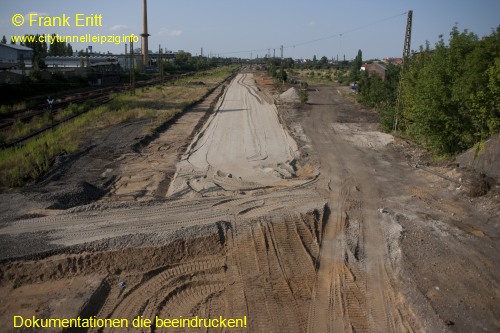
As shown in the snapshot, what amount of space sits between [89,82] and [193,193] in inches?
1857

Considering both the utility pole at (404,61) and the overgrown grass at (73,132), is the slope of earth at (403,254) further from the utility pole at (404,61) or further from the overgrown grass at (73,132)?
the overgrown grass at (73,132)

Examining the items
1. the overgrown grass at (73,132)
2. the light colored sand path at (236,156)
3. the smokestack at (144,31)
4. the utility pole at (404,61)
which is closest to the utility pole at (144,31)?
the smokestack at (144,31)

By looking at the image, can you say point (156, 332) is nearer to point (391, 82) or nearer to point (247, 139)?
point (247, 139)

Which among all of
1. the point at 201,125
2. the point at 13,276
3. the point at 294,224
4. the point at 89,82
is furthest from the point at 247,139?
the point at 89,82

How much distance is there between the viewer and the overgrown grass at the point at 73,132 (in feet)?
46.1

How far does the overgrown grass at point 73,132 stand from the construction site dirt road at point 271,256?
11.3 ft

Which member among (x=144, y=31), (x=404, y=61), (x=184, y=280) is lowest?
(x=184, y=280)

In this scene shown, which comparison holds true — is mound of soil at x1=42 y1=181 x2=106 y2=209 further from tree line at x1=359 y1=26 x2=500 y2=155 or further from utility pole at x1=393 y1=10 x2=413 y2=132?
utility pole at x1=393 y1=10 x2=413 y2=132

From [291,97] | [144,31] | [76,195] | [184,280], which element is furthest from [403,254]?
[144,31]

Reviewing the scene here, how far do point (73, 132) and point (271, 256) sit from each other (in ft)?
53.8

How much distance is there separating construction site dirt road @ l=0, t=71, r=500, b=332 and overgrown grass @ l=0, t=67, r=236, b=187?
3.44 metres

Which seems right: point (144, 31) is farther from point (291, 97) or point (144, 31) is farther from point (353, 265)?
point (353, 265)

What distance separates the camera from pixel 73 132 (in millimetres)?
21391

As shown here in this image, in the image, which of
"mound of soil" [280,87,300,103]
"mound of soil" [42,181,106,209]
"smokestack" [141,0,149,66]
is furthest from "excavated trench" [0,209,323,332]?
"smokestack" [141,0,149,66]
